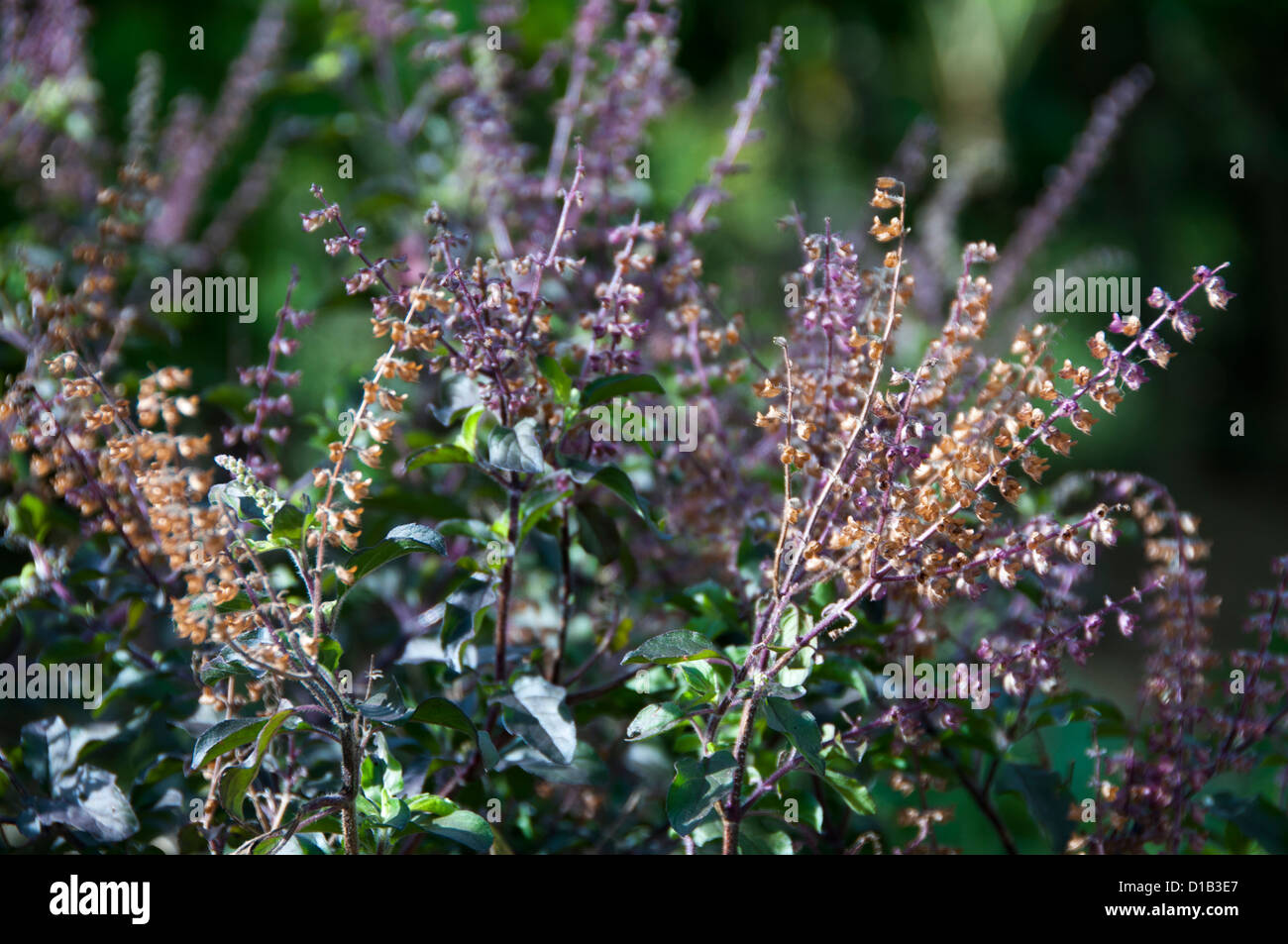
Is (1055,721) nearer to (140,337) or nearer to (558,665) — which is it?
(558,665)

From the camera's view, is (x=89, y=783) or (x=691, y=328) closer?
(x=89, y=783)

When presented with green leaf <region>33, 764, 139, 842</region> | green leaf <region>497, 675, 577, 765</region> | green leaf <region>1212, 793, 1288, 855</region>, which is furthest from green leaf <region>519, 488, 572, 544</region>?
green leaf <region>1212, 793, 1288, 855</region>

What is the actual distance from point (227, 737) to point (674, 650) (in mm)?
299

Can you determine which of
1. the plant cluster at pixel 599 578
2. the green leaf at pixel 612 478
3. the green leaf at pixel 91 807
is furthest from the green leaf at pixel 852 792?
the green leaf at pixel 91 807

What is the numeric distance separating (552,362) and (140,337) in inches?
26.1

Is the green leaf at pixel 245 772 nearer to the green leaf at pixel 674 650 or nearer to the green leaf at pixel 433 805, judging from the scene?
the green leaf at pixel 433 805

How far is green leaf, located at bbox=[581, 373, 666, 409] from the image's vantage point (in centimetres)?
84

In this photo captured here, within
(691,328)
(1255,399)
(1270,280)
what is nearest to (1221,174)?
(1270,280)

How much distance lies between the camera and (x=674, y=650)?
733 millimetres

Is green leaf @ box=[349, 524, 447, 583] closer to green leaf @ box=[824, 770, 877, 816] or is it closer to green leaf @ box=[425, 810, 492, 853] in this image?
green leaf @ box=[425, 810, 492, 853]

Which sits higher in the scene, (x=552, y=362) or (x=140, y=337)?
(x=140, y=337)

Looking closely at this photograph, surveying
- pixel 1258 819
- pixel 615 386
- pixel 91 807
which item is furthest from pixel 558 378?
pixel 1258 819

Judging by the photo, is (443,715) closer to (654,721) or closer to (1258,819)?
(654,721)
